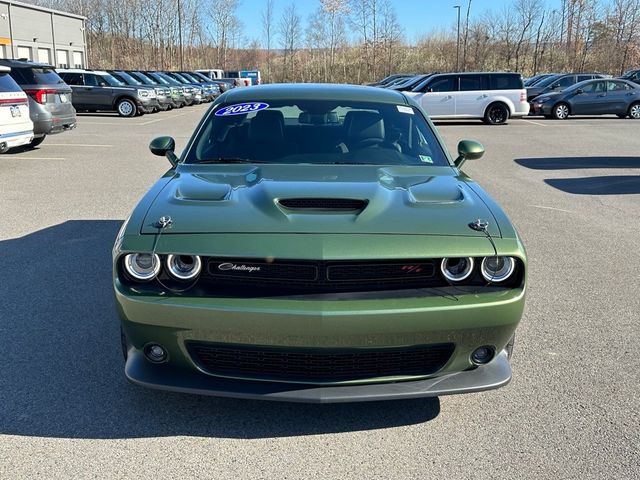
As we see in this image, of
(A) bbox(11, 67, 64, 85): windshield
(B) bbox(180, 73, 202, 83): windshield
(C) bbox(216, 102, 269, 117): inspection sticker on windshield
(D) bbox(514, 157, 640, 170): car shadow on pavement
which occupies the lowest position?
(D) bbox(514, 157, 640, 170): car shadow on pavement

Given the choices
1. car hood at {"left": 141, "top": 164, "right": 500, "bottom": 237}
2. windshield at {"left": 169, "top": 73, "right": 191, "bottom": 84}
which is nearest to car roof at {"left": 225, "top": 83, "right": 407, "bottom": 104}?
car hood at {"left": 141, "top": 164, "right": 500, "bottom": 237}

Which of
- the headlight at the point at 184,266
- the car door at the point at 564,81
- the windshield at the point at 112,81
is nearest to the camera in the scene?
the headlight at the point at 184,266

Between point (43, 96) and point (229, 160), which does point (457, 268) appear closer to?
point (229, 160)

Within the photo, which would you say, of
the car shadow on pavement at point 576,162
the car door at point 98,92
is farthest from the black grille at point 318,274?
the car door at point 98,92

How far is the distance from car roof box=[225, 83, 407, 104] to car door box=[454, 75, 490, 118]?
17881 mm

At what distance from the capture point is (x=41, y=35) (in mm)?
46000

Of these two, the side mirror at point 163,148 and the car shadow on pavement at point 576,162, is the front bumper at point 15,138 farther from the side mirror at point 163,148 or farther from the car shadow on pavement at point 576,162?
the car shadow on pavement at point 576,162

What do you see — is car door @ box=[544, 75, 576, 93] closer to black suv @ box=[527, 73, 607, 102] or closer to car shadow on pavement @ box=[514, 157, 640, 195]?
black suv @ box=[527, 73, 607, 102]

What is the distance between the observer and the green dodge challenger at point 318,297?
2754 mm

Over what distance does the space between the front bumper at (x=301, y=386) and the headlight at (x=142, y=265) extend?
40cm

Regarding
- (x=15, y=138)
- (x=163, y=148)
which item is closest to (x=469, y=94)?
(x=15, y=138)

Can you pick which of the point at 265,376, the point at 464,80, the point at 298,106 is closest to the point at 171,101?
the point at 464,80

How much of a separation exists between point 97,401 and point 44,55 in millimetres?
50041

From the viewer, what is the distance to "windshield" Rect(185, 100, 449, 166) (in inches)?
167
